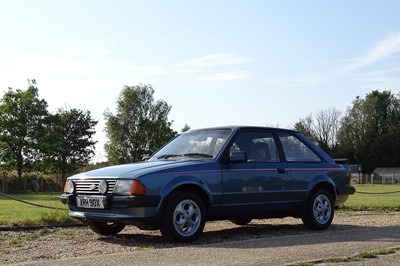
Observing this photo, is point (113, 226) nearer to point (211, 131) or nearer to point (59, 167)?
point (211, 131)

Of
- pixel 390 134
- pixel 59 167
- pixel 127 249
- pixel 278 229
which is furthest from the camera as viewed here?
pixel 390 134

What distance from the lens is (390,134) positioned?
316ft

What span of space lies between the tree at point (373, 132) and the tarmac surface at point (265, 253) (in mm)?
91708

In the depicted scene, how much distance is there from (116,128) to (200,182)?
7566 centimetres

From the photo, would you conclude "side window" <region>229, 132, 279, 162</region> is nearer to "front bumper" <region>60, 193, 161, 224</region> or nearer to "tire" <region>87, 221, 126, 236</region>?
"front bumper" <region>60, 193, 161, 224</region>

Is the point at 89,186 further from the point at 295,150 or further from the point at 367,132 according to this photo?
the point at 367,132

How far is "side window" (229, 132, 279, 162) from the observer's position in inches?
390

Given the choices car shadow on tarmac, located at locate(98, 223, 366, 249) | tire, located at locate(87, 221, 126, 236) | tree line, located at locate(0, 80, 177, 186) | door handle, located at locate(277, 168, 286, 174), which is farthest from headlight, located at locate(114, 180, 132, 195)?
tree line, located at locate(0, 80, 177, 186)

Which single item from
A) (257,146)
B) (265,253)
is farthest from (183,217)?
(257,146)

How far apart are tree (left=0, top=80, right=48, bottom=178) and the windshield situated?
165ft

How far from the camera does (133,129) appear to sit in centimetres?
8425

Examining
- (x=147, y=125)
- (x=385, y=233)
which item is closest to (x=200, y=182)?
(x=385, y=233)

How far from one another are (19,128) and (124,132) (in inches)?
1071

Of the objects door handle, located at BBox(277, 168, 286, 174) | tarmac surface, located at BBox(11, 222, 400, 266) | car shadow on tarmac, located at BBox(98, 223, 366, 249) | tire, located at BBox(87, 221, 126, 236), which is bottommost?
car shadow on tarmac, located at BBox(98, 223, 366, 249)
